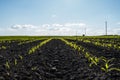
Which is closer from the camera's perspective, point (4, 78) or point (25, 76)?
point (4, 78)

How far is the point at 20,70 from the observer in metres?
8.01

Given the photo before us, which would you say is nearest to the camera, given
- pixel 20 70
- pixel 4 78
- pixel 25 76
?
pixel 4 78

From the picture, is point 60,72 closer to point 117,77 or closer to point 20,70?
point 20,70

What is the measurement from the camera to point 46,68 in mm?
9070

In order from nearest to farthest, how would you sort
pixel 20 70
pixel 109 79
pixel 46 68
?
pixel 109 79 < pixel 20 70 < pixel 46 68

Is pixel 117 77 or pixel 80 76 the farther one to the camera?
pixel 80 76

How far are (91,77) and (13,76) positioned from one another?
253 centimetres


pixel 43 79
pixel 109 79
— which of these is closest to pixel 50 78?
pixel 43 79

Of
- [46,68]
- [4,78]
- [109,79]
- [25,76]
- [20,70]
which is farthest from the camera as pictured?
[46,68]

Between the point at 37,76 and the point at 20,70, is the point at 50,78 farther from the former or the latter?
the point at 20,70

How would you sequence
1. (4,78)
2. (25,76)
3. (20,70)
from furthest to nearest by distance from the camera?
(20,70), (25,76), (4,78)

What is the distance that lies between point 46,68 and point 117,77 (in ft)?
11.4

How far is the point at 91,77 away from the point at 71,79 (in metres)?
0.68

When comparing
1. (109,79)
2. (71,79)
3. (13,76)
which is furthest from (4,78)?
(109,79)
